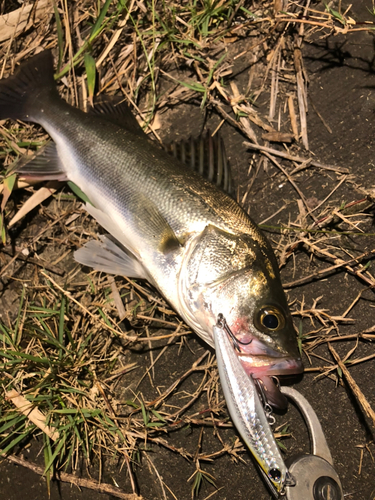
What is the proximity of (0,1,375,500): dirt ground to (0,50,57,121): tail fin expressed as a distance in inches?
41.0

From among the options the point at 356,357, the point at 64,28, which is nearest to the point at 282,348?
the point at 356,357

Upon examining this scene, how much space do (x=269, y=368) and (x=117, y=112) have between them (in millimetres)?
2044

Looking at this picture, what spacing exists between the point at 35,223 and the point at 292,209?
1.99m

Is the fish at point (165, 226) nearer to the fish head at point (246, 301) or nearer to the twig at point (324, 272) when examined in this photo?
the fish head at point (246, 301)

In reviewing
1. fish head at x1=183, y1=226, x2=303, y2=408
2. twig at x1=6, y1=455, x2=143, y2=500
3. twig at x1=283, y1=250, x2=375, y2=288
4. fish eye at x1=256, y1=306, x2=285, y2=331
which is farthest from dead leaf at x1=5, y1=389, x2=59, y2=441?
twig at x1=283, y1=250, x2=375, y2=288

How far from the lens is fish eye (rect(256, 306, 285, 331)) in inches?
90.5

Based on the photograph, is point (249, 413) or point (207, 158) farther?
point (207, 158)

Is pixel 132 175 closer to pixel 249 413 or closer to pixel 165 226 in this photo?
pixel 165 226

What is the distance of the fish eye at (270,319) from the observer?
2.30 meters

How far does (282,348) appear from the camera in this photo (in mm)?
2281

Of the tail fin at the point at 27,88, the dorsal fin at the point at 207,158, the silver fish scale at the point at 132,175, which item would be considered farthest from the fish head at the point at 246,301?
the tail fin at the point at 27,88

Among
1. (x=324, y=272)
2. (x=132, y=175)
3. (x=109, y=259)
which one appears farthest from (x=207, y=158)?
(x=324, y=272)

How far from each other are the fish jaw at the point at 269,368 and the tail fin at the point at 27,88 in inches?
90.1

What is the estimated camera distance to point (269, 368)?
2.30 meters
